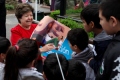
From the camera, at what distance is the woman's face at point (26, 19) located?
3338 millimetres

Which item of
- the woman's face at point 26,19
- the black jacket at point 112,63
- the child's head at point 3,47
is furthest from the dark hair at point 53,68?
the woman's face at point 26,19

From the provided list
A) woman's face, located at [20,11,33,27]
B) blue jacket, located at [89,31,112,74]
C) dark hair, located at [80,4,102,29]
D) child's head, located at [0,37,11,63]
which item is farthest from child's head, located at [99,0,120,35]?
woman's face, located at [20,11,33,27]

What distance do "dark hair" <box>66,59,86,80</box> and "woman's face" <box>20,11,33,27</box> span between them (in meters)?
1.20

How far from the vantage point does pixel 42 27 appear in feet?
9.46

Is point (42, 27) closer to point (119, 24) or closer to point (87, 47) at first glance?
point (87, 47)

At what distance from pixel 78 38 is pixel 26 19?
92cm

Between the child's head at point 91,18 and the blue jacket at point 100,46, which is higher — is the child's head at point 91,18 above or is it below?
above

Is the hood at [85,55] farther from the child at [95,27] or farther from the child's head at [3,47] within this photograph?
the child's head at [3,47]

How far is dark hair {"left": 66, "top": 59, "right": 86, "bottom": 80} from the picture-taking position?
90.2 inches

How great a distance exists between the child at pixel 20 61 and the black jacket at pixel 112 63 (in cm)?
64

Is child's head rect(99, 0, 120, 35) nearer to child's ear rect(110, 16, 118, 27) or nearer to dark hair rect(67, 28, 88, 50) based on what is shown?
child's ear rect(110, 16, 118, 27)

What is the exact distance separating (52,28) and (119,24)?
1101 millimetres

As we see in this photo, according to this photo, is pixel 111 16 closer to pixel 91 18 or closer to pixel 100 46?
pixel 100 46

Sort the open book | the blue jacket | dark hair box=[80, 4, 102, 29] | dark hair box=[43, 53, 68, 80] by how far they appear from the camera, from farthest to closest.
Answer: the open book
dark hair box=[80, 4, 102, 29]
the blue jacket
dark hair box=[43, 53, 68, 80]
